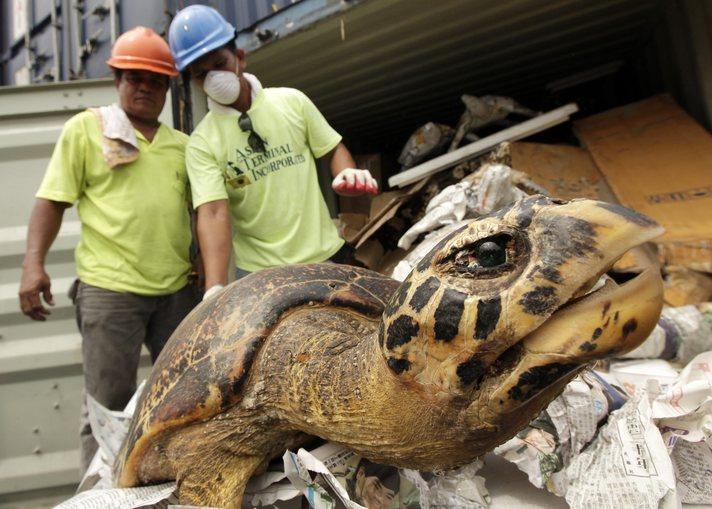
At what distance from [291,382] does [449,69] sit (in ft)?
9.00

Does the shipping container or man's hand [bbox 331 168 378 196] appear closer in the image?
man's hand [bbox 331 168 378 196]

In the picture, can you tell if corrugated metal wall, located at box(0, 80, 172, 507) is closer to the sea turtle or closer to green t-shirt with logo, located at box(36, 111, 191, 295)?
green t-shirt with logo, located at box(36, 111, 191, 295)

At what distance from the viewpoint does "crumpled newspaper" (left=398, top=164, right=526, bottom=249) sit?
2211mm

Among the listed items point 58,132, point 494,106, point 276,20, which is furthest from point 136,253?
point 494,106

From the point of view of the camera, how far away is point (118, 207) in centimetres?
202

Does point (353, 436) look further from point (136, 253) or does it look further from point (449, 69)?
point (449, 69)

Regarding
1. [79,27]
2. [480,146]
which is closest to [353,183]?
[480,146]

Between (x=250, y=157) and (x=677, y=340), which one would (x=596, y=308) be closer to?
(x=677, y=340)

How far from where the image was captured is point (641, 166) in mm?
2777

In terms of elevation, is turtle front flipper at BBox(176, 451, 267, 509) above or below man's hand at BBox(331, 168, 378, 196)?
below

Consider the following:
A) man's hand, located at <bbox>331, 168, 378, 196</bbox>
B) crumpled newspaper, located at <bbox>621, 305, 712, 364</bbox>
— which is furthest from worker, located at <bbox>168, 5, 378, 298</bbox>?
crumpled newspaper, located at <bbox>621, 305, 712, 364</bbox>

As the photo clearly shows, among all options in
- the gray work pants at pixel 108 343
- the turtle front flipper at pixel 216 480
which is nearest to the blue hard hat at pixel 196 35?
the gray work pants at pixel 108 343

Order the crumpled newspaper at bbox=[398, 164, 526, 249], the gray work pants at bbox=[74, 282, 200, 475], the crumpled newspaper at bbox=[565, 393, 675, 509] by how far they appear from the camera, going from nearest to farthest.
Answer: the crumpled newspaper at bbox=[565, 393, 675, 509] < the gray work pants at bbox=[74, 282, 200, 475] < the crumpled newspaper at bbox=[398, 164, 526, 249]

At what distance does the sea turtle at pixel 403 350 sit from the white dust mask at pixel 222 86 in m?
1.00
